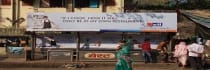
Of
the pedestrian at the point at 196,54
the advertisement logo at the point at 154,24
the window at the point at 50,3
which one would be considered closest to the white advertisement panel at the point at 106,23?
the advertisement logo at the point at 154,24

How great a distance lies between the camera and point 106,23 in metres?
29.7

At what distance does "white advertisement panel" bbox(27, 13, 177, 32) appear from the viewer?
2955 centimetres

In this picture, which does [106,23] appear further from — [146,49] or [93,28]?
[146,49]

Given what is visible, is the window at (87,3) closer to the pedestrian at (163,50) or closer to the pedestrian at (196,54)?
the pedestrian at (163,50)

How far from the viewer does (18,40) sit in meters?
37.4

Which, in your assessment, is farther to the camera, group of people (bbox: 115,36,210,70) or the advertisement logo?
the advertisement logo

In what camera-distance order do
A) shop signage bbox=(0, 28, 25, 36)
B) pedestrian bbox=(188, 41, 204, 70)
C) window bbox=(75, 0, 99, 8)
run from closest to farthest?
pedestrian bbox=(188, 41, 204, 70) → shop signage bbox=(0, 28, 25, 36) → window bbox=(75, 0, 99, 8)

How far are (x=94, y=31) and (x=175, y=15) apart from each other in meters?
4.20

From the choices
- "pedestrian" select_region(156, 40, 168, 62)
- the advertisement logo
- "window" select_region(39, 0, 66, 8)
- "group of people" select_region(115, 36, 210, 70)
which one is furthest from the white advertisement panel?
"window" select_region(39, 0, 66, 8)

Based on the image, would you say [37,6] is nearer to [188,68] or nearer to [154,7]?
[154,7]

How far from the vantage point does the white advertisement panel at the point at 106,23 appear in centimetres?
2955

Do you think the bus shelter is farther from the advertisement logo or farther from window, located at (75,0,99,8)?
window, located at (75,0,99,8)

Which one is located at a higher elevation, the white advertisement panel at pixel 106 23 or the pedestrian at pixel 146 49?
the white advertisement panel at pixel 106 23

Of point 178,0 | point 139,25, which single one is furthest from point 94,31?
point 178,0
